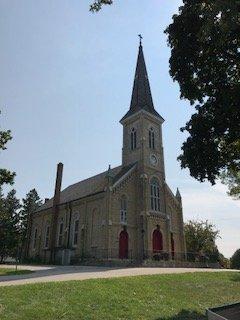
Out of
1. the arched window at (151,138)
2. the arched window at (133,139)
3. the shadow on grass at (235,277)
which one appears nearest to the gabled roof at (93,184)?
the arched window at (133,139)

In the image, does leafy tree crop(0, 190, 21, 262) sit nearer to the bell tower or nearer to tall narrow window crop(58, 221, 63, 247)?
tall narrow window crop(58, 221, 63, 247)

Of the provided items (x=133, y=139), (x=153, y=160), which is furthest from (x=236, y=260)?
(x=133, y=139)

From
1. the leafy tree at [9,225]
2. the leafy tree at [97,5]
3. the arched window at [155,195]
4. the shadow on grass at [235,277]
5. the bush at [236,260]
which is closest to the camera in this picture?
the leafy tree at [97,5]

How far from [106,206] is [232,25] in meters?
26.8

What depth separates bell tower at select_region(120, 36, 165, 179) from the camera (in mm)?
41531

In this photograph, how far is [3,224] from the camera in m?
59.2

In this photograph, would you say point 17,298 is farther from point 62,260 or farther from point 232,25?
point 62,260

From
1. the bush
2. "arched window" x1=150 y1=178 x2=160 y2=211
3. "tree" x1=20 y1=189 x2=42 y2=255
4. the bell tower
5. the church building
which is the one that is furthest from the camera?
"tree" x1=20 y1=189 x2=42 y2=255

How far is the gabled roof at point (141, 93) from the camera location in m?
44.6

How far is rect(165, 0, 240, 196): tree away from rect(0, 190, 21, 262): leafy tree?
45.6 metres

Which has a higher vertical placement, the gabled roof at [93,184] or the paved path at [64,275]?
the gabled roof at [93,184]

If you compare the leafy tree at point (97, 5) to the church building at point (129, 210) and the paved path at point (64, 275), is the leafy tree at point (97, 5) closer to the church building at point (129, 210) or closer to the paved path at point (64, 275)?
the paved path at point (64, 275)

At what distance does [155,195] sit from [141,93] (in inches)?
580

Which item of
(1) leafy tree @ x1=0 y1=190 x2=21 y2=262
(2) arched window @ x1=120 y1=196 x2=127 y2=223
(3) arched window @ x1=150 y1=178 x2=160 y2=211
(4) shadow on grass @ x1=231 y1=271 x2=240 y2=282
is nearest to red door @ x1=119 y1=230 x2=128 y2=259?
(2) arched window @ x1=120 y1=196 x2=127 y2=223
